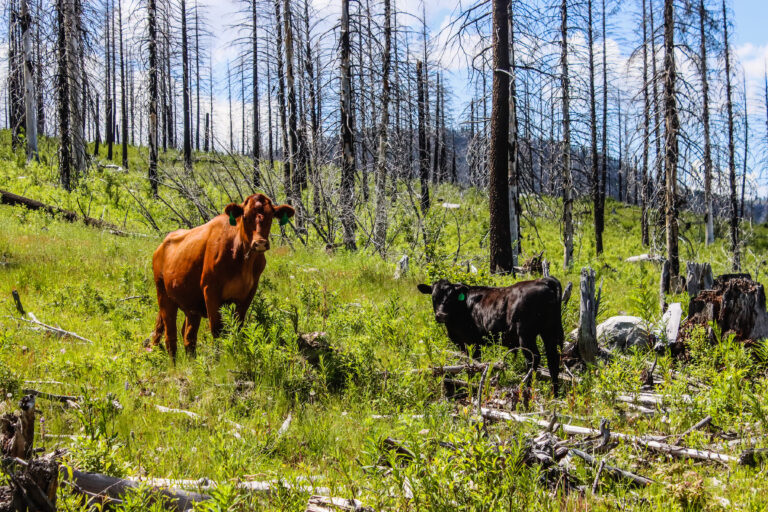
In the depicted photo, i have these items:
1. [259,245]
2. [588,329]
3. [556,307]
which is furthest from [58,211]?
[588,329]

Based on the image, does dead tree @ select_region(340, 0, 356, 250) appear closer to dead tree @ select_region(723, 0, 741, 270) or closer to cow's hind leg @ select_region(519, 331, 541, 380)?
cow's hind leg @ select_region(519, 331, 541, 380)

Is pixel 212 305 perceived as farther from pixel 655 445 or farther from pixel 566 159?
pixel 566 159

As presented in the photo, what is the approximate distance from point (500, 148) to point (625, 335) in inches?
177

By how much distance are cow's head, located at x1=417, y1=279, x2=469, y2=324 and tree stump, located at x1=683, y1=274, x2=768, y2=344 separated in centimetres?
279

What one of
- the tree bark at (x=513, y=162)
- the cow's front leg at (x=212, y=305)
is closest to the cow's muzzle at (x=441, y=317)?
the cow's front leg at (x=212, y=305)

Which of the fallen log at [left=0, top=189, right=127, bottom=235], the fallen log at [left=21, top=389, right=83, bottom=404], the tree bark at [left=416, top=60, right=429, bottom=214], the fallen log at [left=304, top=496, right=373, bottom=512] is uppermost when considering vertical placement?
the tree bark at [left=416, top=60, right=429, bottom=214]

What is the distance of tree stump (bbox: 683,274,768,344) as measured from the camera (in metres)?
5.97

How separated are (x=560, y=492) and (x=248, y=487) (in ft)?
6.46

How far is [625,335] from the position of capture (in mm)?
6582

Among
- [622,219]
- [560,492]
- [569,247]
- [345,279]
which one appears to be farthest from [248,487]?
[622,219]

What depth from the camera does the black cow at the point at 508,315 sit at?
Result: 5.58 meters

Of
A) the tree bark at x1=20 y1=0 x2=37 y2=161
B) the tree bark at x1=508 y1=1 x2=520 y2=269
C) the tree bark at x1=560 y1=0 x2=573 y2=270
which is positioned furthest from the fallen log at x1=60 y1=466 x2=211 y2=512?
the tree bark at x1=20 y1=0 x2=37 y2=161

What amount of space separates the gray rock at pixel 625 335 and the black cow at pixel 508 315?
1.11m

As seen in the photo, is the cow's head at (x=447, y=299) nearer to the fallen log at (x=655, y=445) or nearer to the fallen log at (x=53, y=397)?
the fallen log at (x=655, y=445)
